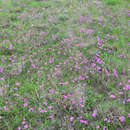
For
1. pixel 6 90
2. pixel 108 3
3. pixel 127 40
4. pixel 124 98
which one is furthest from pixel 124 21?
pixel 6 90

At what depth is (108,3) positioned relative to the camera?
8.29m

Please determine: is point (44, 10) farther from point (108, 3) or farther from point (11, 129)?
point (11, 129)

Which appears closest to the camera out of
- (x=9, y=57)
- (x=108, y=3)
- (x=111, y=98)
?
(x=111, y=98)

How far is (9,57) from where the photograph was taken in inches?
183

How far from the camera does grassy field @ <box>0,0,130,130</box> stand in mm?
3033

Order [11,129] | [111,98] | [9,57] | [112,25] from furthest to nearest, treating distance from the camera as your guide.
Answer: [112,25]
[9,57]
[111,98]
[11,129]

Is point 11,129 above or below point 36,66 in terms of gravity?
below

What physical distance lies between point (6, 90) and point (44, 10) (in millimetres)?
5042

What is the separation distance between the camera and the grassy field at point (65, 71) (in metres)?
3.03

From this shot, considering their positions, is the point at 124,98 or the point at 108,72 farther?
the point at 108,72

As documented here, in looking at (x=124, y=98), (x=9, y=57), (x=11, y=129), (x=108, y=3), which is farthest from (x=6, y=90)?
(x=108, y=3)

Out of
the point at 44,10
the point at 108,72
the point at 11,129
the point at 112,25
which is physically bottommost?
the point at 11,129

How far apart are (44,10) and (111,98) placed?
5543 mm

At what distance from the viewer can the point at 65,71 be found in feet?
13.5
